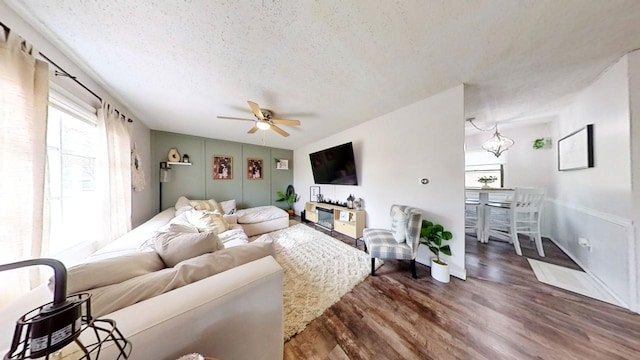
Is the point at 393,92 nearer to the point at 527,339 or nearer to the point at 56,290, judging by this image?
the point at 527,339

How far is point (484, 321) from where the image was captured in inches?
57.2

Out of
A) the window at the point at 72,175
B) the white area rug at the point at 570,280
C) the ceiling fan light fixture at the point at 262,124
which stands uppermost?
the ceiling fan light fixture at the point at 262,124

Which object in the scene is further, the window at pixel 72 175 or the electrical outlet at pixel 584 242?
the electrical outlet at pixel 584 242

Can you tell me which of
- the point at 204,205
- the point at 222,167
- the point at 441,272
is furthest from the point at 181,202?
the point at 441,272

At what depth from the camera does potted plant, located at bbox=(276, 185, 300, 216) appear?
16.0 ft

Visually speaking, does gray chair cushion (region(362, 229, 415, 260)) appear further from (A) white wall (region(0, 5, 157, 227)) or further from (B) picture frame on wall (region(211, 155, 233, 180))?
(B) picture frame on wall (region(211, 155, 233, 180))

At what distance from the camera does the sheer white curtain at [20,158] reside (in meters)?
0.92

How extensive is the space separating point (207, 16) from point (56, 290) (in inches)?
60.8

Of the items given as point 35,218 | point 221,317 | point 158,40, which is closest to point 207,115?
point 158,40

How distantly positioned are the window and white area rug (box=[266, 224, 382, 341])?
195 centimetres

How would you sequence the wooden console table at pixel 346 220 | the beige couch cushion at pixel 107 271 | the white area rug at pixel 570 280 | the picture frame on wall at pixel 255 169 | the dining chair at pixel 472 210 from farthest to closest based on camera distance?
the picture frame on wall at pixel 255 169 < the dining chair at pixel 472 210 < the wooden console table at pixel 346 220 < the white area rug at pixel 570 280 < the beige couch cushion at pixel 107 271

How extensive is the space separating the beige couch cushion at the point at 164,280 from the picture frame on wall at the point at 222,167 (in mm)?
3497

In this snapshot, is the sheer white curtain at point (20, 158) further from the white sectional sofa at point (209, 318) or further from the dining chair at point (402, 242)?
the dining chair at point (402, 242)

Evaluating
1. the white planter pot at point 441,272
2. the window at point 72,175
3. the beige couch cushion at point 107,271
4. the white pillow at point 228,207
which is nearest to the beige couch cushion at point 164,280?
the beige couch cushion at point 107,271
